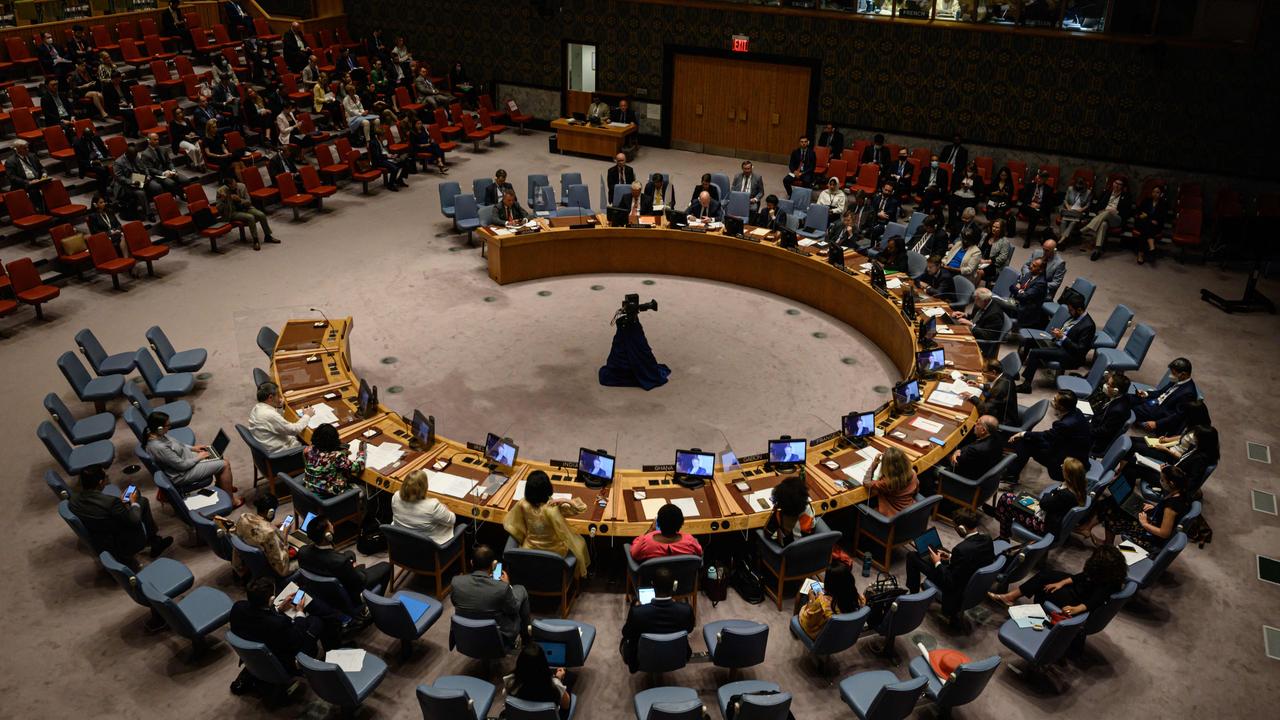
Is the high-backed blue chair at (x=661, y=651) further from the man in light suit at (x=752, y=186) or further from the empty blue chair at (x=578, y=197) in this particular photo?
the man in light suit at (x=752, y=186)

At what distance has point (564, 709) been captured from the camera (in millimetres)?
6344

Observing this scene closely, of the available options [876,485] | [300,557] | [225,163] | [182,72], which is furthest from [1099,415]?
[182,72]

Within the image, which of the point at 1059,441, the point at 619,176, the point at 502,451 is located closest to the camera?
the point at 502,451

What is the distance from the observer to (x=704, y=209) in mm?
15148

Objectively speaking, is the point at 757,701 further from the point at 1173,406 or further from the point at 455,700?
the point at 1173,406

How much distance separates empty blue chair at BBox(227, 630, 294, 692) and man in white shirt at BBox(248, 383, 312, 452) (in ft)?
9.15

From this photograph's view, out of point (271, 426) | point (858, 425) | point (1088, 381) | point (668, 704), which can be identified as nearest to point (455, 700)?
point (668, 704)

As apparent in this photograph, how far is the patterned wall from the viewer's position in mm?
16484

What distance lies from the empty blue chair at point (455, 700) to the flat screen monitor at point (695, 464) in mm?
2896

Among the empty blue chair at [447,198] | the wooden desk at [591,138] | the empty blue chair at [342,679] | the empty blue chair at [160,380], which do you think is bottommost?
the empty blue chair at [342,679]

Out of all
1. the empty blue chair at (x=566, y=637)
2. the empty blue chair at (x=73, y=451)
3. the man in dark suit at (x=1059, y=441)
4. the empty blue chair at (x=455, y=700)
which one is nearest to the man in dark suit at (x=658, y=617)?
the empty blue chair at (x=566, y=637)

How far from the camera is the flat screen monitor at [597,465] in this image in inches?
328

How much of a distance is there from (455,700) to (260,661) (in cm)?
158

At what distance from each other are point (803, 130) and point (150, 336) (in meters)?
14.1
